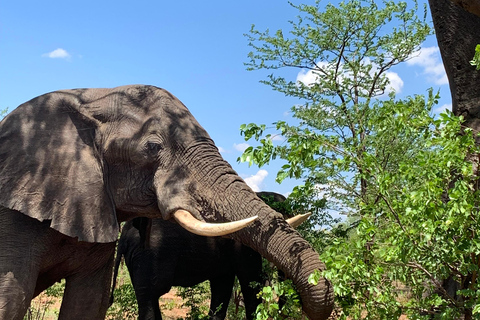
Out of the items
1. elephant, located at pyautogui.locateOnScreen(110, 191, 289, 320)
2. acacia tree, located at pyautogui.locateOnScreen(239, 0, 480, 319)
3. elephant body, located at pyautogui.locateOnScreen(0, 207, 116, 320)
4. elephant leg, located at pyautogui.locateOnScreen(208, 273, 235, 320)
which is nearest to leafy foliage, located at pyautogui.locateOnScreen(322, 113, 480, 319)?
acacia tree, located at pyautogui.locateOnScreen(239, 0, 480, 319)

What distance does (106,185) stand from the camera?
198 inches

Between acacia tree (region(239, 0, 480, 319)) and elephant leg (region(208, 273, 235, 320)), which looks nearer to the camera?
acacia tree (region(239, 0, 480, 319))

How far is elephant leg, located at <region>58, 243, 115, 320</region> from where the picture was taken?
5508mm

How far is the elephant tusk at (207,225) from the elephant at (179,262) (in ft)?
10.8

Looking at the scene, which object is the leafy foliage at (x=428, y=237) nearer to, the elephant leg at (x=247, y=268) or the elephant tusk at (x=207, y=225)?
the elephant tusk at (x=207, y=225)

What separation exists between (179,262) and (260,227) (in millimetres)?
4136

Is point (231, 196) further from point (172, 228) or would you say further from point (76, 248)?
point (172, 228)

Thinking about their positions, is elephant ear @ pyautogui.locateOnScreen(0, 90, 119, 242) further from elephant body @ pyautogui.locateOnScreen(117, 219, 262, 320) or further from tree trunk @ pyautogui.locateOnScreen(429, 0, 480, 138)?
tree trunk @ pyautogui.locateOnScreen(429, 0, 480, 138)

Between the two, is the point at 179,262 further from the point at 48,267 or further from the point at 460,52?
the point at 460,52

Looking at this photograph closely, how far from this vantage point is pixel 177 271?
870cm

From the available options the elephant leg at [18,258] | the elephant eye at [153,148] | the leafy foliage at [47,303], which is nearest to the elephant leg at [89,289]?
the elephant leg at [18,258]

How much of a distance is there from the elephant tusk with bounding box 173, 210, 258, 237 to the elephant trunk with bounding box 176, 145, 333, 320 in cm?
20

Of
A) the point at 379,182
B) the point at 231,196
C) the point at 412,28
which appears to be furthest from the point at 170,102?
the point at 412,28

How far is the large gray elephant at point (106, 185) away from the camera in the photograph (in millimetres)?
4652
